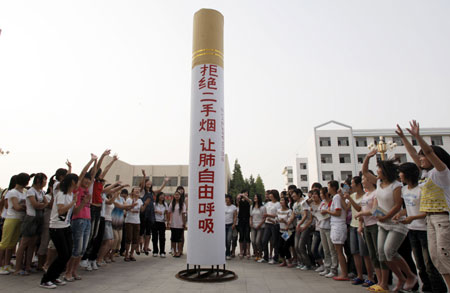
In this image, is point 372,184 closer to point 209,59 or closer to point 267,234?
point 267,234

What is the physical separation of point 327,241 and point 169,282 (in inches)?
121

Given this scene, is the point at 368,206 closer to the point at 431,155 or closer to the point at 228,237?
the point at 431,155

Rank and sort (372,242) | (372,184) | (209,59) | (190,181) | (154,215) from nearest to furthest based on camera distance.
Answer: (372,242) → (372,184) → (190,181) → (209,59) → (154,215)

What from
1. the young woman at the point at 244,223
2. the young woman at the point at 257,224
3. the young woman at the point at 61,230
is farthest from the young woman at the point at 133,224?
the young woman at the point at 257,224

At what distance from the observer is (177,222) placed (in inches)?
322

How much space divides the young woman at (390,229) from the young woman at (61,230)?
15.6ft

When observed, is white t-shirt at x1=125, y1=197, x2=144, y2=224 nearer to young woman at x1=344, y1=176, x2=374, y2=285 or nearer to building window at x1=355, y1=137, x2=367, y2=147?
young woman at x1=344, y1=176, x2=374, y2=285

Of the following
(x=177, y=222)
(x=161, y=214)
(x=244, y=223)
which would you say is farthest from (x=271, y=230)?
(x=161, y=214)

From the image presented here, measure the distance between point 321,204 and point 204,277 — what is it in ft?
9.04

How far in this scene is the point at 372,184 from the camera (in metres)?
5.00

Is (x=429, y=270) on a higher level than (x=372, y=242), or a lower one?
lower

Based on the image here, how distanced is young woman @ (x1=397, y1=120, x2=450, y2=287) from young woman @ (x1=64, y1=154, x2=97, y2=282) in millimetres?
5061

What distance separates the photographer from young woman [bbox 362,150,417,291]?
4117mm

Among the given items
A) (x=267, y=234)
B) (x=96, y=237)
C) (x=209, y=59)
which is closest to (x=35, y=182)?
(x=96, y=237)
